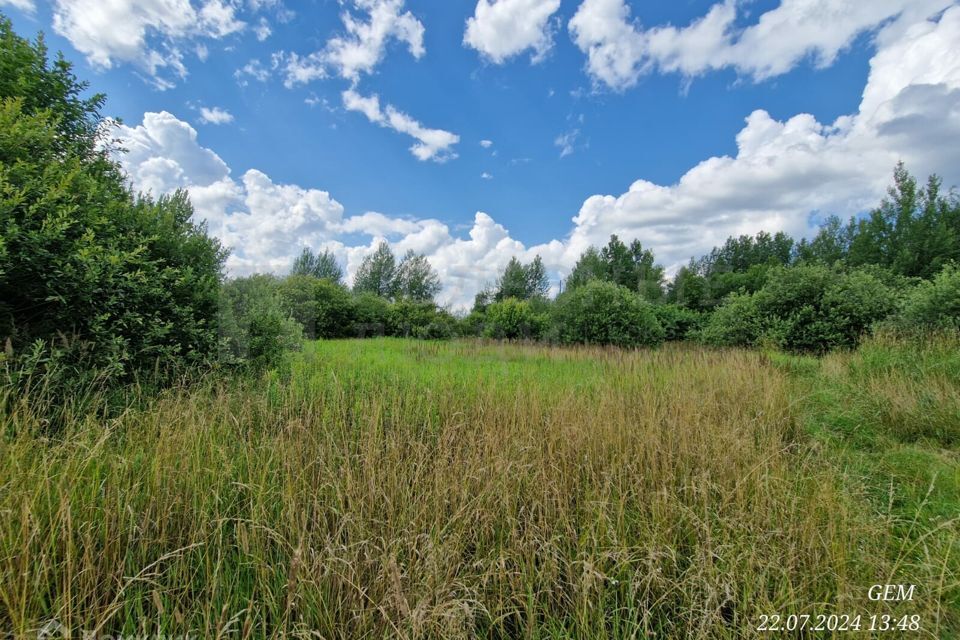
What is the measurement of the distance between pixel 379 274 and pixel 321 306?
2269 centimetres

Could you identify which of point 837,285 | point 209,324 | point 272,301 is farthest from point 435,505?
point 837,285

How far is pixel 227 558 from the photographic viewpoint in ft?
6.04

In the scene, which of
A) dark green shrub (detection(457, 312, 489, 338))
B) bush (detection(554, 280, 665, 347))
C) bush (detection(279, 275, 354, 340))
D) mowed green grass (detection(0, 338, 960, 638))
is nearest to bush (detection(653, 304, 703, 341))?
bush (detection(554, 280, 665, 347))

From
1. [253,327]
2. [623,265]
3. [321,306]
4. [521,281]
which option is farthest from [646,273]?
[253,327]

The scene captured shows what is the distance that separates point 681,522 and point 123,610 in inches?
117

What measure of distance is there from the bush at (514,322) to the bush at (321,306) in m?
Result: 6.92

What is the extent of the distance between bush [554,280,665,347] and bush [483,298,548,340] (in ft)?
8.93

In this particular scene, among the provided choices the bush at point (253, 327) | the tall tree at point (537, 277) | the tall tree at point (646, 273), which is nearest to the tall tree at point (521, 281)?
the tall tree at point (537, 277)

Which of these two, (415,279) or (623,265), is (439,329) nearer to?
(415,279)

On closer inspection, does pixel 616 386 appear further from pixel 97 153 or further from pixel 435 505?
pixel 97 153

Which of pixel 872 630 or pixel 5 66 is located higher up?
pixel 5 66

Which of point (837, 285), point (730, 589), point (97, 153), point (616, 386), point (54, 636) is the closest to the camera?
point (54, 636)

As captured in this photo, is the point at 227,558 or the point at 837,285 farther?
the point at 837,285

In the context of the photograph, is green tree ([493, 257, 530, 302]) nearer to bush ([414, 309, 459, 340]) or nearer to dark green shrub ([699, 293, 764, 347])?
bush ([414, 309, 459, 340])
